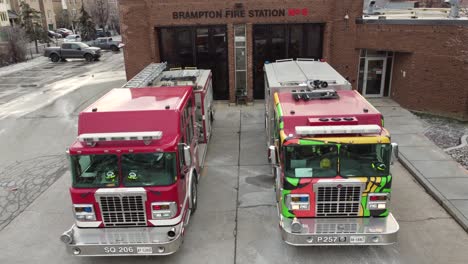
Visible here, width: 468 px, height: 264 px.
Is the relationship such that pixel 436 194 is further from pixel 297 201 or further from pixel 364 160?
pixel 297 201

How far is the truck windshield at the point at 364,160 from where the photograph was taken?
7586mm

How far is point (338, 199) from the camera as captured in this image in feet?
25.3

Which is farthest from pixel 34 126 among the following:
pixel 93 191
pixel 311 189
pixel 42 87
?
pixel 311 189

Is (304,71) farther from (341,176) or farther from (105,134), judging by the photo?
Result: (105,134)

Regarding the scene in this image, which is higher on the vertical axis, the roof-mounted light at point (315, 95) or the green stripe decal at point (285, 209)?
the roof-mounted light at point (315, 95)

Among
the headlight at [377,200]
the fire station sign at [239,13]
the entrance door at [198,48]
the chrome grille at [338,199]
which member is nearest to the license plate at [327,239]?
the chrome grille at [338,199]

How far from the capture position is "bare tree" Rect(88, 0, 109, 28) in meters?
70.9

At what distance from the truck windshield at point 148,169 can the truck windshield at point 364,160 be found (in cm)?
334

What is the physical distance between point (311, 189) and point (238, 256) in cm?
211

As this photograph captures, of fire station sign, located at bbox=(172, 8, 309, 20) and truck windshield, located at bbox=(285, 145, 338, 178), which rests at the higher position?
fire station sign, located at bbox=(172, 8, 309, 20)

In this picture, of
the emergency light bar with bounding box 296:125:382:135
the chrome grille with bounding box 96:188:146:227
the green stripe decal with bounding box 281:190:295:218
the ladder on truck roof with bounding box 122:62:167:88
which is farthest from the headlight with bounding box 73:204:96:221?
the ladder on truck roof with bounding box 122:62:167:88

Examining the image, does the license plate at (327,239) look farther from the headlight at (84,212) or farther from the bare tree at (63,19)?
the bare tree at (63,19)

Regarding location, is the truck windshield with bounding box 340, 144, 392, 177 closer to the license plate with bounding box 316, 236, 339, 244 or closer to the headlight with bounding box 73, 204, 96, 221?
the license plate with bounding box 316, 236, 339, 244

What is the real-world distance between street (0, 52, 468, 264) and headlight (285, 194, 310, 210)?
1099mm
